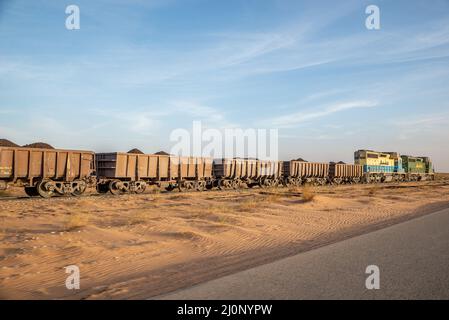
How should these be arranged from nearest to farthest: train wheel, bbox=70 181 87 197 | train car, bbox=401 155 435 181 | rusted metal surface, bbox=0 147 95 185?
rusted metal surface, bbox=0 147 95 185 < train wheel, bbox=70 181 87 197 < train car, bbox=401 155 435 181

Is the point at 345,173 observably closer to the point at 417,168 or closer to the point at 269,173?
the point at 269,173

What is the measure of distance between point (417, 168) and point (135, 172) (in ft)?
170

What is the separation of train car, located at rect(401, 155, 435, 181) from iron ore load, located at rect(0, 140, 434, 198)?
56.3 ft

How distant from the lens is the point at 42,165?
764 inches

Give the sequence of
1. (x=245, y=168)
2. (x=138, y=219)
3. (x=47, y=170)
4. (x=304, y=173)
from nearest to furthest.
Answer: (x=138, y=219) → (x=47, y=170) → (x=245, y=168) → (x=304, y=173)

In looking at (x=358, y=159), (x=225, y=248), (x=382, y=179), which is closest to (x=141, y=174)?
(x=225, y=248)

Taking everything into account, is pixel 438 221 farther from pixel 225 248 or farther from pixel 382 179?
pixel 382 179

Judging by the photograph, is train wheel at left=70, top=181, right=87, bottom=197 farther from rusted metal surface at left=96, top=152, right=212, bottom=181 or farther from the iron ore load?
rusted metal surface at left=96, top=152, right=212, bottom=181

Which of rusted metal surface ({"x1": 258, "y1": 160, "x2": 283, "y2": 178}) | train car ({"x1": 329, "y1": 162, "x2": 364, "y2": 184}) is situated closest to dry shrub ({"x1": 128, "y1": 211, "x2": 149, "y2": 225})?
rusted metal surface ({"x1": 258, "y1": 160, "x2": 283, "y2": 178})

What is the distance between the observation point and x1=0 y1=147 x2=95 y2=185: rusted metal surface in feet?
59.9

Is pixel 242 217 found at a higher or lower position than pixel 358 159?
lower

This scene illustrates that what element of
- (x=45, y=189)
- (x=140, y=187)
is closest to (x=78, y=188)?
(x=45, y=189)

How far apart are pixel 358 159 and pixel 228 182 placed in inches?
959

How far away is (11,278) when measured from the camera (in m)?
5.96
